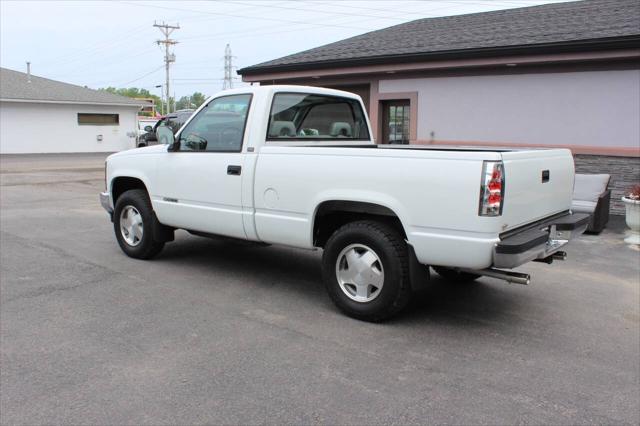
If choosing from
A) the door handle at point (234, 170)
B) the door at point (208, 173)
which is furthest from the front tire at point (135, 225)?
the door handle at point (234, 170)

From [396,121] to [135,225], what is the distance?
8.29 m

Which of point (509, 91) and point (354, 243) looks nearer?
point (354, 243)

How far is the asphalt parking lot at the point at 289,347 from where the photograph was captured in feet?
11.2

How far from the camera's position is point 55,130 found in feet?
110

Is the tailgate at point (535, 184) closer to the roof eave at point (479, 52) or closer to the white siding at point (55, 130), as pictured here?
the roof eave at point (479, 52)

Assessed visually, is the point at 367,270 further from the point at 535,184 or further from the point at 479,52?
the point at 479,52

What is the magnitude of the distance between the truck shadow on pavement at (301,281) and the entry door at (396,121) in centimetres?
674

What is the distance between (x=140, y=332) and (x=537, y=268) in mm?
4728

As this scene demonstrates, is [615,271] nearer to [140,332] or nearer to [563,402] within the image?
[563,402]

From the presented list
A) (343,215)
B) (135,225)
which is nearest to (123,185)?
(135,225)

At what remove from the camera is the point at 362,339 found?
14.8ft

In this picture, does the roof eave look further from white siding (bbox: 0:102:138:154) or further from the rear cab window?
white siding (bbox: 0:102:138:154)

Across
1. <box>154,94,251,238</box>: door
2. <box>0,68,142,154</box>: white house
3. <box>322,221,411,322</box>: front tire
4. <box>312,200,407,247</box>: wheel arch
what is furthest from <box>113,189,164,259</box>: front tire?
<box>0,68,142,154</box>: white house

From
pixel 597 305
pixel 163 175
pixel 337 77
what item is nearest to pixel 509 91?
pixel 337 77
